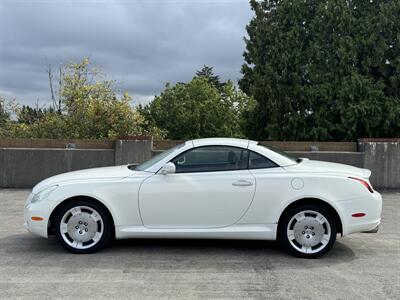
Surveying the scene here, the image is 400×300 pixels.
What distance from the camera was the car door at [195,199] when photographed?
5902 millimetres

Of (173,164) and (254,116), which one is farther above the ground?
(254,116)

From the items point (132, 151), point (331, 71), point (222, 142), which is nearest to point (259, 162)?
point (222, 142)

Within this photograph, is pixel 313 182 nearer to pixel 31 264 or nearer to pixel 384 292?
pixel 384 292

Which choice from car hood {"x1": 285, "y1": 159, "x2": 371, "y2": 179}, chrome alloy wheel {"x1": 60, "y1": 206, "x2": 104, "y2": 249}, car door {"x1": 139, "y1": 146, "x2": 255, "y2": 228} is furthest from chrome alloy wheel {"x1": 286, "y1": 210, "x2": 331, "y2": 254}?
chrome alloy wheel {"x1": 60, "y1": 206, "x2": 104, "y2": 249}

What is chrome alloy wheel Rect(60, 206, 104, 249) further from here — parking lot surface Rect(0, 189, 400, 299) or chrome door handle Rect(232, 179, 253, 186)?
chrome door handle Rect(232, 179, 253, 186)

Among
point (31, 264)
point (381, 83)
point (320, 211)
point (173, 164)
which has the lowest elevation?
point (31, 264)

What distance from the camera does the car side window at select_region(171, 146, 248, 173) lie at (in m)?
6.08

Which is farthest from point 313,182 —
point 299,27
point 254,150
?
point 299,27

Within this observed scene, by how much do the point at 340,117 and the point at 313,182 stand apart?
42.2 feet

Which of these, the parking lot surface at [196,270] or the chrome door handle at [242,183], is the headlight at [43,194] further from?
the chrome door handle at [242,183]

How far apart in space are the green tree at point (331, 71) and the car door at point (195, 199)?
40.7 feet

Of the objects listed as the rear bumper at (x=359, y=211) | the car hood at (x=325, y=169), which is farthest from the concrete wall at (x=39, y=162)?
the rear bumper at (x=359, y=211)

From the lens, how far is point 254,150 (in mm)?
6176

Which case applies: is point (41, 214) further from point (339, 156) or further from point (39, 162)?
point (339, 156)
